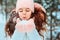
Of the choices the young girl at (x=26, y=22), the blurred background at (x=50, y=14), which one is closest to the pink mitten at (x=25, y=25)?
the young girl at (x=26, y=22)

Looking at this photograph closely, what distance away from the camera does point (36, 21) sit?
133 cm

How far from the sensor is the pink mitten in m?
1.32

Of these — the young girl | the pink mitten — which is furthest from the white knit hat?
the pink mitten

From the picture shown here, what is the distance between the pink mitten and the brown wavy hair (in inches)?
1.5

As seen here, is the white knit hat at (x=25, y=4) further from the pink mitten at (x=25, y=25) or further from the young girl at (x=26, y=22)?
the pink mitten at (x=25, y=25)

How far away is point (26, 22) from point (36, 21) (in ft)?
0.31

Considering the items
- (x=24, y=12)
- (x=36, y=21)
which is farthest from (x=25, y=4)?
(x=36, y=21)

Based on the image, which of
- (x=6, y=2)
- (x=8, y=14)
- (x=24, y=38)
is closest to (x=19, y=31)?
(x=24, y=38)

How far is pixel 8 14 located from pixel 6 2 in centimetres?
12

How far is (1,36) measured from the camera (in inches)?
51.4

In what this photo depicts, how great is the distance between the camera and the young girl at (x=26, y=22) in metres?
1.32

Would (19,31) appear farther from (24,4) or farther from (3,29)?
(24,4)

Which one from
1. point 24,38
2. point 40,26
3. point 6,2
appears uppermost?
point 6,2

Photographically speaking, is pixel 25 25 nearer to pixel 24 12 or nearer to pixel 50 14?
pixel 24 12
